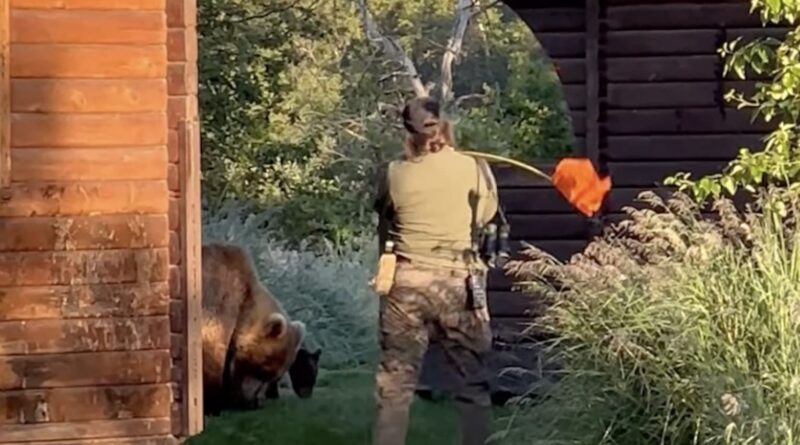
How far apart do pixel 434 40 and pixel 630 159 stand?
2519cm

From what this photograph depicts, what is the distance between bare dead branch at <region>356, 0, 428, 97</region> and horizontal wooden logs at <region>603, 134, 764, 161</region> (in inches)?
861

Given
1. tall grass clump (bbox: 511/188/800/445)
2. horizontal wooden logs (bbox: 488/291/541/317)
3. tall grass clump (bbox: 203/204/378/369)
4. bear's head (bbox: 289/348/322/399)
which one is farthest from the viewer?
tall grass clump (bbox: 203/204/378/369)

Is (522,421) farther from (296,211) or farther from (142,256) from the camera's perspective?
(296,211)

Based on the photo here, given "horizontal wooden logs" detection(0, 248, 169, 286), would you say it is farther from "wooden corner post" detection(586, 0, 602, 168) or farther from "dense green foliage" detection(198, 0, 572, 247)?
"dense green foliage" detection(198, 0, 572, 247)

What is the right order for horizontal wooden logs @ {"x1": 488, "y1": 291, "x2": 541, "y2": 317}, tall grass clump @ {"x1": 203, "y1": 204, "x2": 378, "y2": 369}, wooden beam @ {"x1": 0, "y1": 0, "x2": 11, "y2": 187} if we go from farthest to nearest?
tall grass clump @ {"x1": 203, "y1": 204, "x2": 378, "y2": 369}, horizontal wooden logs @ {"x1": 488, "y1": 291, "x2": 541, "y2": 317}, wooden beam @ {"x1": 0, "y1": 0, "x2": 11, "y2": 187}

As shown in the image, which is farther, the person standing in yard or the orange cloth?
the orange cloth

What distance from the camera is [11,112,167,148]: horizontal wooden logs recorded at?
25.8 ft

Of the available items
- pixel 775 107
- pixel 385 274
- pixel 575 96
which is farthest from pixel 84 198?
pixel 575 96

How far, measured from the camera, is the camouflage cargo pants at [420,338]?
26.1ft

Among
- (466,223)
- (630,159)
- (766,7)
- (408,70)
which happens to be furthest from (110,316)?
(408,70)

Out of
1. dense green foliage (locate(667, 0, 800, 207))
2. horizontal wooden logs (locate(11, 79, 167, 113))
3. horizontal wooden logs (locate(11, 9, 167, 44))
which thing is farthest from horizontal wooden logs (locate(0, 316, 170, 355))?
dense green foliage (locate(667, 0, 800, 207))

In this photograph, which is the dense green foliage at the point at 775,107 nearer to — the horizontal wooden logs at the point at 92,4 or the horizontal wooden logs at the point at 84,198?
the horizontal wooden logs at the point at 84,198

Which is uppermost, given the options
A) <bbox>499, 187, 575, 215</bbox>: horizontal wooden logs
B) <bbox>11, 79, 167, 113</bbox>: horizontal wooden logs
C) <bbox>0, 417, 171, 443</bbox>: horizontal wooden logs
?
<bbox>11, 79, 167, 113</bbox>: horizontal wooden logs

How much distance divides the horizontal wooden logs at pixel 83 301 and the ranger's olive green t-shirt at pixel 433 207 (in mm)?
1099
